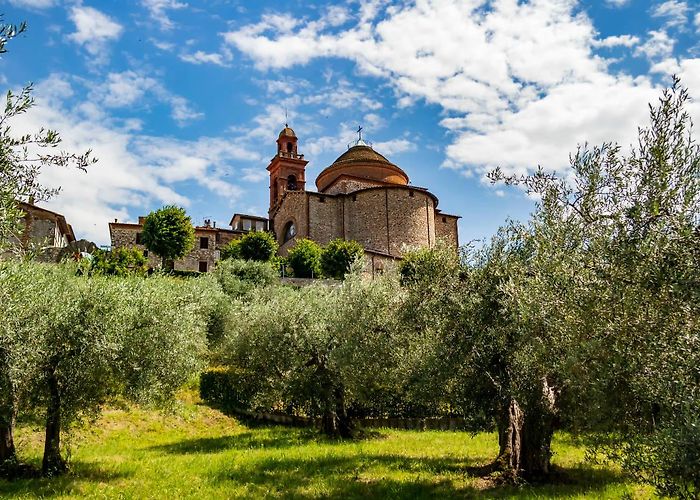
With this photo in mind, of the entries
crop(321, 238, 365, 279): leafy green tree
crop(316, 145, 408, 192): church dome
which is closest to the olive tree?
crop(321, 238, 365, 279): leafy green tree

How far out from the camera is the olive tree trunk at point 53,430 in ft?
35.7

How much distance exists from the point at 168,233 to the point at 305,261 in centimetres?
1246

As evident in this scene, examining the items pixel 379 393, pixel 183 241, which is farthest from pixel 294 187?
pixel 379 393

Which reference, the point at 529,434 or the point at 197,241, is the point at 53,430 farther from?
the point at 197,241

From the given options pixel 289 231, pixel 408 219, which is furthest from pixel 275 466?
pixel 289 231

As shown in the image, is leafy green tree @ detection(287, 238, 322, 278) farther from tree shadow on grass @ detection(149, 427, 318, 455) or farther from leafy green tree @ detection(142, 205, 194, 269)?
tree shadow on grass @ detection(149, 427, 318, 455)

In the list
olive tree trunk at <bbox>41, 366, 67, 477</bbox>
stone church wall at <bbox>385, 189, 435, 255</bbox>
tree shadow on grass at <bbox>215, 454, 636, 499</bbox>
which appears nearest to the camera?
tree shadow on grass at <bbox>215, 454, 636, 499</bbox>

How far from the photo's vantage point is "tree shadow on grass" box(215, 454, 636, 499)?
1055 centimetres

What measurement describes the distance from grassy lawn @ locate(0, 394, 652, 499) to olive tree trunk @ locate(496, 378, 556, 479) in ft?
1.90

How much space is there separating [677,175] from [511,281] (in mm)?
3501

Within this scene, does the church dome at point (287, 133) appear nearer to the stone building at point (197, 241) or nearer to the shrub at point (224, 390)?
the stone building at point (197, 241)

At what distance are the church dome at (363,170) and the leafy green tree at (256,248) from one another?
49.4 feet

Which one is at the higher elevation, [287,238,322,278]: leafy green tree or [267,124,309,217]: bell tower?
[267,124,309,217]: bell tower

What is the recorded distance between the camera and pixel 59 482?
1094cm
